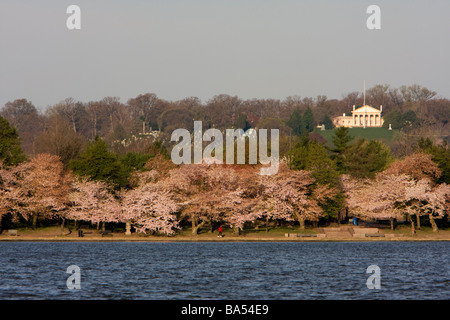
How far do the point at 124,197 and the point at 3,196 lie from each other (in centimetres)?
1267

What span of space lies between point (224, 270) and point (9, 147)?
135 feet

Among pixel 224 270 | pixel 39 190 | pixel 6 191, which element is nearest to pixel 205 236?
pixel 39 190

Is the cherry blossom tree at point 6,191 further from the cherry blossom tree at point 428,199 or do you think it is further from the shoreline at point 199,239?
the cherry blossom tree at point 428,199

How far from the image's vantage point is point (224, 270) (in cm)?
5509

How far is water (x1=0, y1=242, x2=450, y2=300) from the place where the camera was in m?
44.0

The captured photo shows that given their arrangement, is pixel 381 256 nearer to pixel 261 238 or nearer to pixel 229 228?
pixel 261 238

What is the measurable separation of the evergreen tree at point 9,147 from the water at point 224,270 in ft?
46.4

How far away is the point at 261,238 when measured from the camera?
8219 centimetres

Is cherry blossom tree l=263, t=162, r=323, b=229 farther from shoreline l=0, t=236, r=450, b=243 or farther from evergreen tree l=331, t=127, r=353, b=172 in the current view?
evergreen tree l=331, t=127, r=353, b=172

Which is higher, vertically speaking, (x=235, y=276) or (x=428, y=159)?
(x=428, y=159)
